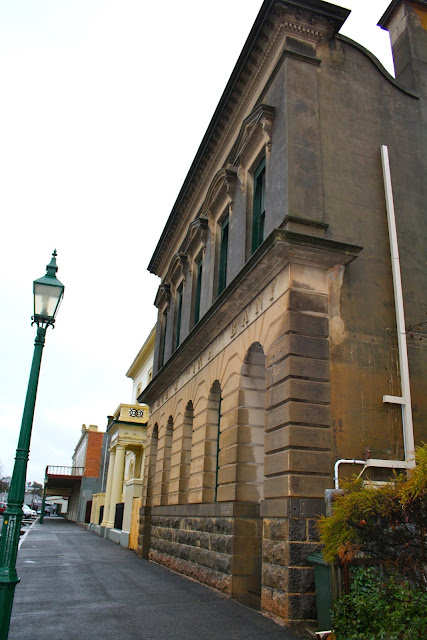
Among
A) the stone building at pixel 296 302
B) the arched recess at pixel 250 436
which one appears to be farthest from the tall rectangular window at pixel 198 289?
the arched recess at pixel 250 436

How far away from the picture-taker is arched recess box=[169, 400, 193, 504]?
16.2 m

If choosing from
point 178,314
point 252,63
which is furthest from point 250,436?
point 178,314

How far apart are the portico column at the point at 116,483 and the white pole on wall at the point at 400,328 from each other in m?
23.0

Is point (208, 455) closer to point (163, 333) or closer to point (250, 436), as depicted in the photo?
point (250, 436)

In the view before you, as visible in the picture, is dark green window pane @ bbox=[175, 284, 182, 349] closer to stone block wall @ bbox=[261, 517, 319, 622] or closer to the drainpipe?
the drainpipe

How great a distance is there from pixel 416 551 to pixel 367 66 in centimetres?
1112

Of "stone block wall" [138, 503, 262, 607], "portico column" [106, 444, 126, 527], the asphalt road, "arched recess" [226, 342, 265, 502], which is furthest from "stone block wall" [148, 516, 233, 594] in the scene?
"portico column" [106, 444, 126, 527]

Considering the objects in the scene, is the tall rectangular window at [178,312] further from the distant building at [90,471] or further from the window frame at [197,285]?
the distant building at [90,471]

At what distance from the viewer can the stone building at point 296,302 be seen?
912cm

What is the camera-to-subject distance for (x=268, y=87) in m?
12.7

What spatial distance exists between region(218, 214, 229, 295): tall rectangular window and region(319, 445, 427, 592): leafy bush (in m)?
9.25

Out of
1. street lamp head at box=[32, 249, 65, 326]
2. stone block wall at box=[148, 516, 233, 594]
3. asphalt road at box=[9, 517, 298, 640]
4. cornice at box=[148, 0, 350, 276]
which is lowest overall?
asphalt road at box=[9, 517, 298, 640]

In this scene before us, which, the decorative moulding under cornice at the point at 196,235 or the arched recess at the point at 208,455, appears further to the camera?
the decorative moulding under cornice at the point at 196,235

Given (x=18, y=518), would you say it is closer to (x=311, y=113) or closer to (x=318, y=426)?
(x=318, y=426)
